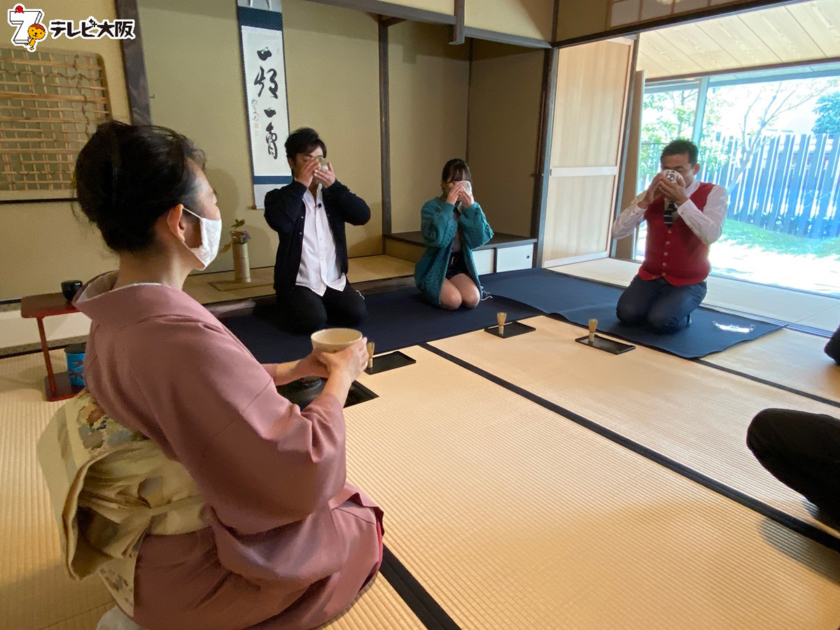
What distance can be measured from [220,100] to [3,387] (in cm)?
245

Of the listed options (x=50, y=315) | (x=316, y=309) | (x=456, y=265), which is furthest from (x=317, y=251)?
(x=50, y=315)

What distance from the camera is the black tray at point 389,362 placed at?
247 cm

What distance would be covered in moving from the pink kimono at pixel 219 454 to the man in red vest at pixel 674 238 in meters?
2.57

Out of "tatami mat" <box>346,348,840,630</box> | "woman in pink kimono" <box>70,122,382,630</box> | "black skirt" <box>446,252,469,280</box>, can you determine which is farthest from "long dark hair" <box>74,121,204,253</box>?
"black skirt" <box>446,252,469,280</box>

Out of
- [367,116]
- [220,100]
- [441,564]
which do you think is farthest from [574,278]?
[441,564]

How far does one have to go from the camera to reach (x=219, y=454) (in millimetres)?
794

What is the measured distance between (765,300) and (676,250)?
3.93 ft

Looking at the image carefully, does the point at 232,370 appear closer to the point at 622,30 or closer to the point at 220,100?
the point at 220,100

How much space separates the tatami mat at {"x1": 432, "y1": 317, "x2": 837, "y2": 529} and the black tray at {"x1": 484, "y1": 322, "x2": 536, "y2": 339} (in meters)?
0.06

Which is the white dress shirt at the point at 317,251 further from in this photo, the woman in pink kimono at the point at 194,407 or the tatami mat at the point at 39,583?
the woman in pink kimono at the point at 194,407

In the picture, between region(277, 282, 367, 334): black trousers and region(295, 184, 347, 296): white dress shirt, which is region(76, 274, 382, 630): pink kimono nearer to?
region(277, 282, 367, 334): black trousers

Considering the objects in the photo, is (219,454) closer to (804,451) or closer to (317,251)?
(804,451)

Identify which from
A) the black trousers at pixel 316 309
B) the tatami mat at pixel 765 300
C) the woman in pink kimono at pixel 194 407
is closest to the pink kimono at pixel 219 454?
the woman in pink kimono at pixel 194 407

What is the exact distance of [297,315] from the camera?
9.80 feet
